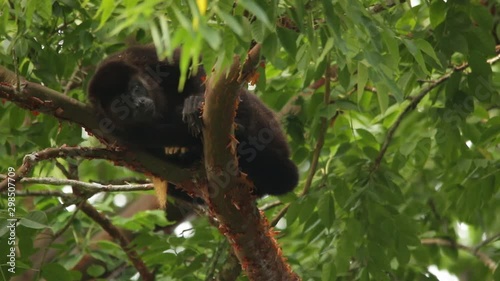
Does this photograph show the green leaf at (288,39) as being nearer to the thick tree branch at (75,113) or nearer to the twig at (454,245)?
the thick tree branch at (75,113)

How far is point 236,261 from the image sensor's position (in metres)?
4.01

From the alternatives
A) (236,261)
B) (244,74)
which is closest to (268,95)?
(236,261)

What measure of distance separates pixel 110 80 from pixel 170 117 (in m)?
0.34

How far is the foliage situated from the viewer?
3406 millimetres

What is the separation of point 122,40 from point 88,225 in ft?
3.75

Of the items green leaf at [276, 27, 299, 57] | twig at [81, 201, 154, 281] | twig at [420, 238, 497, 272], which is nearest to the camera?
green leaf at [276, 27, 299, 57]

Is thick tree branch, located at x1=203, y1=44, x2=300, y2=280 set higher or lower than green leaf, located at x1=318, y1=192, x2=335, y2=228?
higher

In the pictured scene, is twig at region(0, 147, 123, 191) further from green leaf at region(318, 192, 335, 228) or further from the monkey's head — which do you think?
green leaf at region(318, 192, 335, 228)

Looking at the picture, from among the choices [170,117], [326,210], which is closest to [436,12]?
[326,210]

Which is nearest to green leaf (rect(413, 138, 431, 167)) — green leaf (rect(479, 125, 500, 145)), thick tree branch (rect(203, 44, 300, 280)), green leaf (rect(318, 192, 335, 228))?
green leaf (rect(479, 125, 500, 145))

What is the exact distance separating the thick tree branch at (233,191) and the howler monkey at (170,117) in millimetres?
228

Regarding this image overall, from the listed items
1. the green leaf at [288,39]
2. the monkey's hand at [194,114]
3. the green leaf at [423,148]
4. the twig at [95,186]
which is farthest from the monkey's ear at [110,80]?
the green leaf at [288,39]

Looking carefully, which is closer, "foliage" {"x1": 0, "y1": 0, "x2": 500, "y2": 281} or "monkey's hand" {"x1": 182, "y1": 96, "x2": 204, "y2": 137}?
"monkey's hand" {"x1": 182, "y1": 96, "x2": 204, "y2": 137}

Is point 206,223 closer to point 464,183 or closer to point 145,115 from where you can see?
point 145,115
